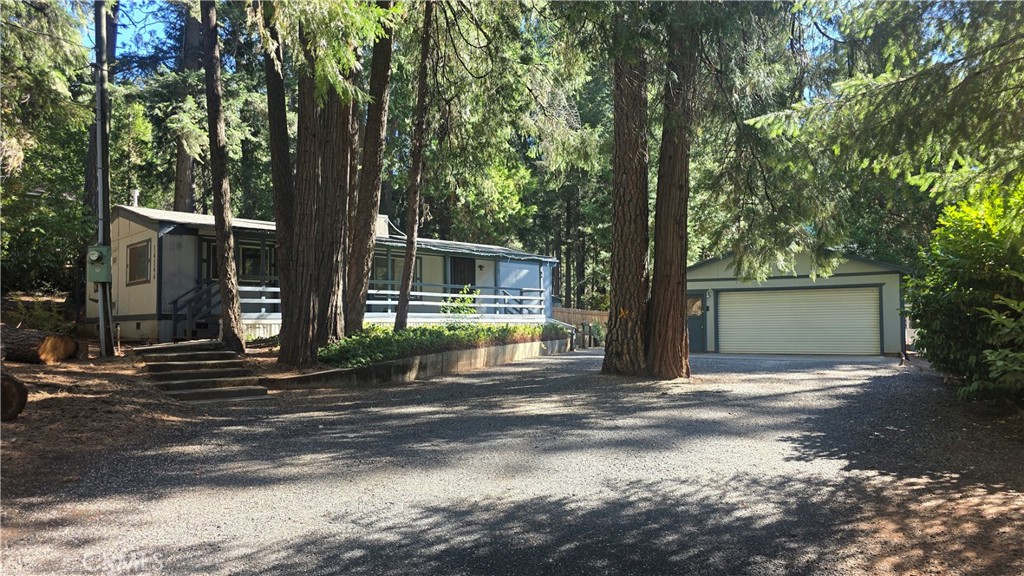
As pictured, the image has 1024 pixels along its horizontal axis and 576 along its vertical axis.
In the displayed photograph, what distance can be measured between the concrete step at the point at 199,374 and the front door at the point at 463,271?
41.3 ft

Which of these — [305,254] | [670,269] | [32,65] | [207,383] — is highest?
[32,65]

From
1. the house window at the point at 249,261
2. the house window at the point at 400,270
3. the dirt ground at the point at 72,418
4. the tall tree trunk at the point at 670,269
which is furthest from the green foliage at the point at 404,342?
the house window at the point at 249,261

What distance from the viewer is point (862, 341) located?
69.4 feet

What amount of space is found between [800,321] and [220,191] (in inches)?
705

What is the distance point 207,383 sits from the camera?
31.9ft

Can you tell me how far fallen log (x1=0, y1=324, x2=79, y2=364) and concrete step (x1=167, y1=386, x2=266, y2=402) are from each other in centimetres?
267

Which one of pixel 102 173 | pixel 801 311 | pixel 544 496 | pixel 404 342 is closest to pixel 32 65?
pixel 102 173

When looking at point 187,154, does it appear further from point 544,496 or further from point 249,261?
point 544,496

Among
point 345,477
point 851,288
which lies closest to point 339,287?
point 345,477

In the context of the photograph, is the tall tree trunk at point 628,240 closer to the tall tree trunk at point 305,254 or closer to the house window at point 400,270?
the tall tree trunk at point 305,254

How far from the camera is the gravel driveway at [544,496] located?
3680 millimetres

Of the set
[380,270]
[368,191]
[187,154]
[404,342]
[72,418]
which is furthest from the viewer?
[187,154]

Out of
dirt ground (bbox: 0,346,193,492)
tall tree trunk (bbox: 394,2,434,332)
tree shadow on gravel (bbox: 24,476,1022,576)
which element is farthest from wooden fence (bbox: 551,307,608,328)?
tree shadow on gravel (bbox: 24,476,1022,576)

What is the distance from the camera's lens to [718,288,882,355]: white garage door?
21172 mm
